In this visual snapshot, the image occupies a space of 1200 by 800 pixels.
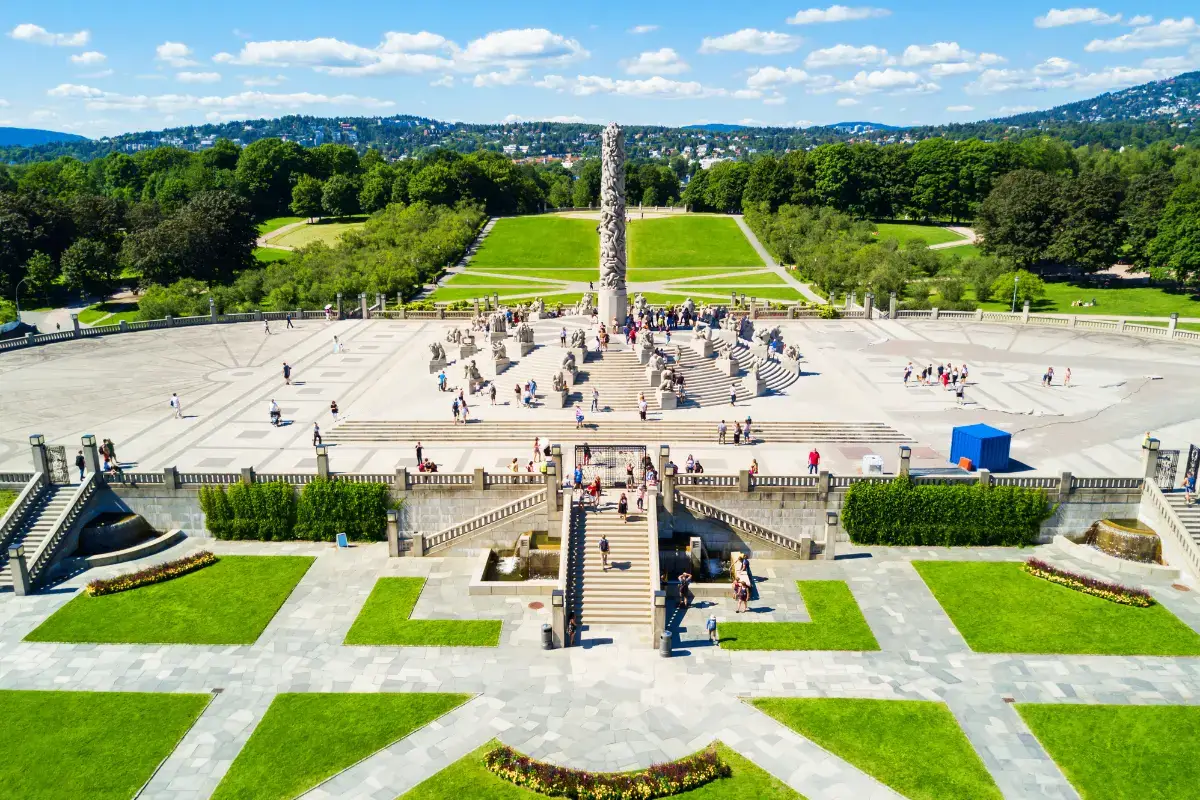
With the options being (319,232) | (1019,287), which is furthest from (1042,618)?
(319,232)

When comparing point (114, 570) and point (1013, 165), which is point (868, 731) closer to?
point (114, 570)

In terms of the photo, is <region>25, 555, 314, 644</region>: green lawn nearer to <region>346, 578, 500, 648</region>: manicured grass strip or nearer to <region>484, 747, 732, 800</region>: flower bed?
<region>346, 578, 500, 648</region>: manicured grass strip

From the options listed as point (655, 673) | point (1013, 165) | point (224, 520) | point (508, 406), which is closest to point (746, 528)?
point (655, 673)

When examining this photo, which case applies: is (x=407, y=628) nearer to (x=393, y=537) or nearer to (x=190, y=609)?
(x=393, y=537)

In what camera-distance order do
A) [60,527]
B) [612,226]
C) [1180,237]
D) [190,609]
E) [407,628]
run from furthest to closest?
[1180,237] < [612,226] < [60,527] < [190,609] < [407,628]

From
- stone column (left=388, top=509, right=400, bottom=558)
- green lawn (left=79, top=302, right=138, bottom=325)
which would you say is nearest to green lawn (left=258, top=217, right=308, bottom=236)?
green lawn (left=79, top=302, right=138, bottom=325)
